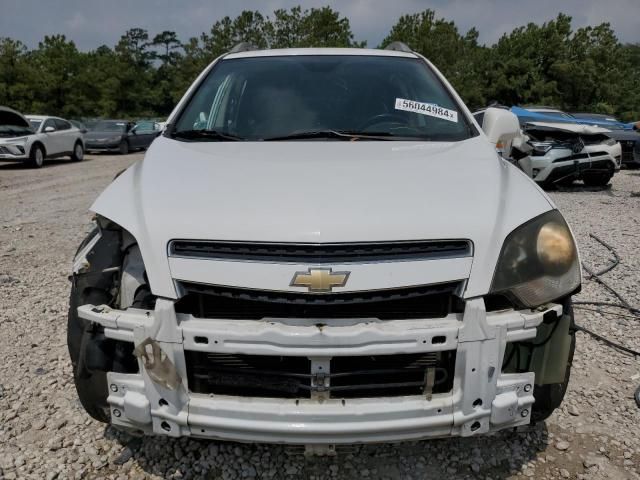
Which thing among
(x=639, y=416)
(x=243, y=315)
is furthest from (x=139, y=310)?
(x=639, y=416)

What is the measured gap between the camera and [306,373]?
1711 mm

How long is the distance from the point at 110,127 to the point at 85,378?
19.5 metres

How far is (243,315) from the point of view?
180cm

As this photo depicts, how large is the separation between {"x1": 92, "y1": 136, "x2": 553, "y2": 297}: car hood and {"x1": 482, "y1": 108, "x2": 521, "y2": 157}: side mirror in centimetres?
51

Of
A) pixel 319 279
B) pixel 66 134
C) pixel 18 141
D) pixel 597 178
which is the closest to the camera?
pixel 319 279

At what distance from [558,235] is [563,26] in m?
41.2

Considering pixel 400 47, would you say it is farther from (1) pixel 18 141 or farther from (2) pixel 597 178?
(1) pixel 18 141

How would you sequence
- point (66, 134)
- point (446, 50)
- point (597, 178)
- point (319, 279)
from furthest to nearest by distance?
point (446, 50)
point (66, 134)
point (597, 178)
point (319, 279)

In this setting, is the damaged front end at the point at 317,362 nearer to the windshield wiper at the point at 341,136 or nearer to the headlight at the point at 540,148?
the windshield wiper at the point at 341,136

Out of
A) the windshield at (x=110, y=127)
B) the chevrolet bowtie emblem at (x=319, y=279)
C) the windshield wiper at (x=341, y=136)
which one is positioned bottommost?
the windshield at (x=110, y=127)

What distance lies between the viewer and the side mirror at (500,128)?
2.81 metres

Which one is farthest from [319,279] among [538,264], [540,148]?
[540,148]

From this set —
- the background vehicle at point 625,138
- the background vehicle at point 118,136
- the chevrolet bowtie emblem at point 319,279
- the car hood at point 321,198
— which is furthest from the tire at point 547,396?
the background vehicle at point 118,136

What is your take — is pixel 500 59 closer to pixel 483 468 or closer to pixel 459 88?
pixel 459 88
